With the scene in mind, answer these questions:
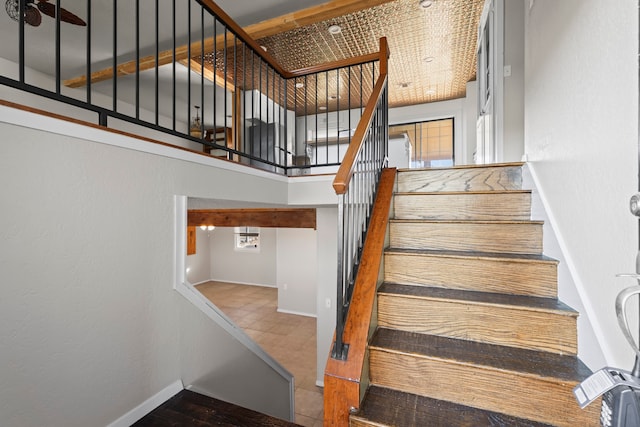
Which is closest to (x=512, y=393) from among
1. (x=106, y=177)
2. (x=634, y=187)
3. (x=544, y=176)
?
(x=634, y=187)

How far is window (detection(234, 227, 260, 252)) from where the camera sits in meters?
9.25

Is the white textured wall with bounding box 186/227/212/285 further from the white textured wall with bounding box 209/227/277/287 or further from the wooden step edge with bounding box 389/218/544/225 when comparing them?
the wooden step edge with bounding box 389/218/544/225

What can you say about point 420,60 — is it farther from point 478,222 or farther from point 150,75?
point 150,75

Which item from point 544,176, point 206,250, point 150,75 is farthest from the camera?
point 206,250

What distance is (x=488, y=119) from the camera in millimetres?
3301

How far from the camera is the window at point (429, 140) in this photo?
639 cm

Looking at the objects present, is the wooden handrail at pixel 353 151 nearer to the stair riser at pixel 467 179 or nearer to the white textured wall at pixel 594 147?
the stair riser at pixel 467 179

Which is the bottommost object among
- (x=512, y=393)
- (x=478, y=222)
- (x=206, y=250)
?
(x=206, y=250)

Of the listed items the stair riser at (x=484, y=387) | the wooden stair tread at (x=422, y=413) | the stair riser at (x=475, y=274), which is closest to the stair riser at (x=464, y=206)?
the stair riser at (x=475, y=274)

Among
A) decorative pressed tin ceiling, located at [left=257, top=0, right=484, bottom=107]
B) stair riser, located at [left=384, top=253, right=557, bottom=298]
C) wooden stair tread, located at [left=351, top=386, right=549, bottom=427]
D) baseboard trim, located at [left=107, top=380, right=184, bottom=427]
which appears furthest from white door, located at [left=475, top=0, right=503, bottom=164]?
baseboard trim, located at [left=107, top=380, right=184, bottom=427]

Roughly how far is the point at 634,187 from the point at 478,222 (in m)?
0.83

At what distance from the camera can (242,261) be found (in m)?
Answer: 9.43

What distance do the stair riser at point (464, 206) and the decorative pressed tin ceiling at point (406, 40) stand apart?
2.42 meters

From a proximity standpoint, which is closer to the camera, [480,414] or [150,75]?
[480,414]
